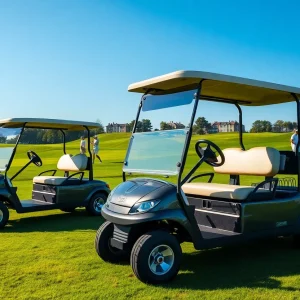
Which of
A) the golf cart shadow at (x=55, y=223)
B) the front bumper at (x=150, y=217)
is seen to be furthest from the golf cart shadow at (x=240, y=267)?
the golf cart shadow at (x=55, y=223)

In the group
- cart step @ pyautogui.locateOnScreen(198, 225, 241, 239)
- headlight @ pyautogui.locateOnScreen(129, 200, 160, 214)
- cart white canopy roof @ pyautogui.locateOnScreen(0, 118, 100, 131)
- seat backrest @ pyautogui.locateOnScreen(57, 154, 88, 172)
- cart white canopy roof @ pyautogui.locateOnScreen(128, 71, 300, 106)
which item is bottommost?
cart step @ pyautogui.locateOnScreen(198, 225, 241, 239)

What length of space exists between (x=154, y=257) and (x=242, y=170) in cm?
204

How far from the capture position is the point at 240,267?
162 inches

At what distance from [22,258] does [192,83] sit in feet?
8.42

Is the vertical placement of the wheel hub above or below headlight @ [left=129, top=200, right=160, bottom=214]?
below

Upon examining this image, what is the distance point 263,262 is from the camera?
429 centimetres

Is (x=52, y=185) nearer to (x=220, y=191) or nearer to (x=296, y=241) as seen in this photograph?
(x=220, y=191)

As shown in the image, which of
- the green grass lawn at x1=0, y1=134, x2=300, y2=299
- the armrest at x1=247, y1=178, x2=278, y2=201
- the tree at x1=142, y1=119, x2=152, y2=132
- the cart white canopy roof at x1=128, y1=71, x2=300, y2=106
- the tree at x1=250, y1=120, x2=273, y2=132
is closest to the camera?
the green grass lawn at x1=0, y1=134, x2=300, y2=299

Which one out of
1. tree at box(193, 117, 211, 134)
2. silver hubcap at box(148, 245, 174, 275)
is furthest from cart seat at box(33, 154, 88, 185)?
silver hubcap at box(148, 245, 174, 275)

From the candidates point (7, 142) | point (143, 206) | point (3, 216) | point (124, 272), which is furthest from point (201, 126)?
point (7, 142)

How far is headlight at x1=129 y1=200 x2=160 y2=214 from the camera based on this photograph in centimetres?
365

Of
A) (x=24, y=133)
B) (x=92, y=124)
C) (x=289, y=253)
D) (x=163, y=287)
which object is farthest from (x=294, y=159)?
(x=24, y=133)

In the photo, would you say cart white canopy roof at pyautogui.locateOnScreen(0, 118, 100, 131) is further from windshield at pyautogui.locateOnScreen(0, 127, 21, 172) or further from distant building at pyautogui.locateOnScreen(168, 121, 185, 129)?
distant building at pyautogui.locateOnScreen(168, 121, 185, 129)

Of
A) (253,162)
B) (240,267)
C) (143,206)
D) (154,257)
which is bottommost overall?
(240,267)
